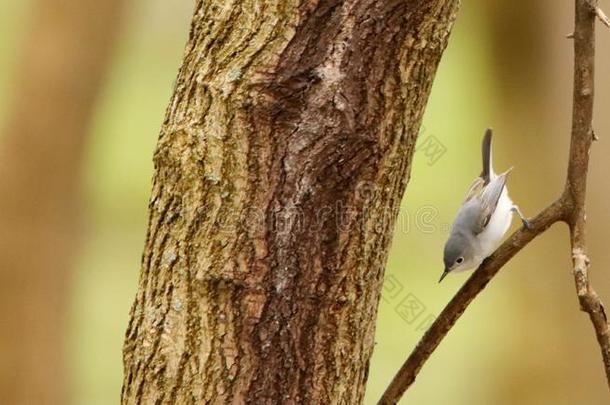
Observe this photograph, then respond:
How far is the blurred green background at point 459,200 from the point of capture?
306cm

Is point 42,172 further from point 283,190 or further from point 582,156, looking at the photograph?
point 582,156

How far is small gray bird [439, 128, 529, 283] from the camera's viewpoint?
88.1 inches

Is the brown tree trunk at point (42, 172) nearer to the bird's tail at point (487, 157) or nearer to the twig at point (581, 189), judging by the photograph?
the bird's tail at point (487, 157)

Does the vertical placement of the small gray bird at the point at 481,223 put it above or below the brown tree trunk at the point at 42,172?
below

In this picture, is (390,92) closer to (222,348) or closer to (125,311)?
(222,348)

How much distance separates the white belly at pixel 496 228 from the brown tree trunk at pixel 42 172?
4.75ft

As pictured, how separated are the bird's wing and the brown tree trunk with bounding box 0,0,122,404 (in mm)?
1410

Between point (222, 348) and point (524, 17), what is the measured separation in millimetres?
2350

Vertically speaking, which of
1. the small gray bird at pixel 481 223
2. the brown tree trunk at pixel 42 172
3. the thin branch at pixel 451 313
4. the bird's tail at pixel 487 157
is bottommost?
the thin branch at pixel 451 313

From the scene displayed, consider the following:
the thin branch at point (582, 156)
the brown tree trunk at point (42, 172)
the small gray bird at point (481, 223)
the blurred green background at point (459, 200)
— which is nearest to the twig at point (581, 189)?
the thin branch at point (582, 156)

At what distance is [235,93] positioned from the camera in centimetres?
122

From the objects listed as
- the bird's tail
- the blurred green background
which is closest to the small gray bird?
the bird's tail

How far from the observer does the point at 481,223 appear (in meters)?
2.33

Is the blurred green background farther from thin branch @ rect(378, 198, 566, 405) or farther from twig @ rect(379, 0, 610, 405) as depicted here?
twig @ rect(379, 0, 610, 405)
